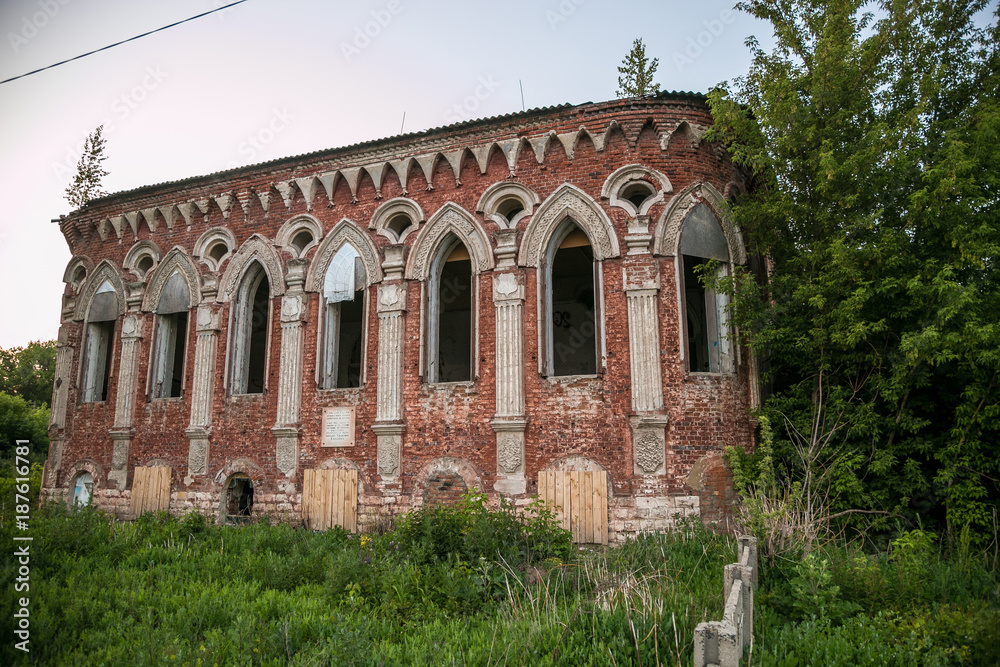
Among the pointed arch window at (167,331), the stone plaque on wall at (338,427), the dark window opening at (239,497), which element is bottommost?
the dark window opening at (239,497)

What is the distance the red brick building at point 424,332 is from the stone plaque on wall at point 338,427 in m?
0.04

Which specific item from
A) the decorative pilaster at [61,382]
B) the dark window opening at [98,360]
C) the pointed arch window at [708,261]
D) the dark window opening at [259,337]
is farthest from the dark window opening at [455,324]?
the decorative pilaster at [61,382]

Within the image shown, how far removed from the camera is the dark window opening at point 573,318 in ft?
52.7

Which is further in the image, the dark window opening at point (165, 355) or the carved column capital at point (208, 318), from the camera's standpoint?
the dark window opening at point (165, 355)

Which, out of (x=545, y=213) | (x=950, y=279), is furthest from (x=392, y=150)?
(x=950, y=279)

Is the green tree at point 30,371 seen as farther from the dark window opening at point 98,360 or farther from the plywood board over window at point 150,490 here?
the plywood board over window at point 150,490

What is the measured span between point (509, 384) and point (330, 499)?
13.6ft

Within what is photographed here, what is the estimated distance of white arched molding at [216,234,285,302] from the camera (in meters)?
13.9

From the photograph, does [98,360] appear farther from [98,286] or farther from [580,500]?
[580,500]

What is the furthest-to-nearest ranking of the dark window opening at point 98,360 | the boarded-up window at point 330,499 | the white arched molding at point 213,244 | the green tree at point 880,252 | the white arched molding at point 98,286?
the dark window opening at point 98,360, the white arched molding at point 98,286, the white arched molding at point 213,244, the boarded-up window at point 330,499, the green tree at point 880,252

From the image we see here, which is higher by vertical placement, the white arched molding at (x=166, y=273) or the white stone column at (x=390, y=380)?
the white arched molding at (x=166, y=273)

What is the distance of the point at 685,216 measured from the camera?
11406mm

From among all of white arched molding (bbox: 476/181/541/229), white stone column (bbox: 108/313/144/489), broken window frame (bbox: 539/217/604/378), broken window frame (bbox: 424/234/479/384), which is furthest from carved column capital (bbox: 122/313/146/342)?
broken window frame (bbox: 539/217/604/378)

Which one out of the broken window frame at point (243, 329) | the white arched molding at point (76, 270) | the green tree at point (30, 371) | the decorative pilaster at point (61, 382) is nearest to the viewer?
the broken window frame at point (243, 329)
